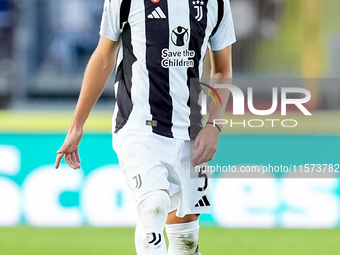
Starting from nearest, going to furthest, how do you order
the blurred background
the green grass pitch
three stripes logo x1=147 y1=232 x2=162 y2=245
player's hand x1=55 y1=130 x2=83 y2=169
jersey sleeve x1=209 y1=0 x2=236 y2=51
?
three stripes logo x1=147 y1=232 x2=162 y2=245 < player's hand x1=55 y1=130 x2=83 y2=169 < jersey sleeve x1=209 y1=0 x2=236 y2=51 < the green grass pitch < the blurred background

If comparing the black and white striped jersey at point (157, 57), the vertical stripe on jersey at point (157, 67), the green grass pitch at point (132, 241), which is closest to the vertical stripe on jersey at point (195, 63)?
the black and white striped jersey at point (157, 57)

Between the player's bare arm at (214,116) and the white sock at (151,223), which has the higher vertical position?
the player's bare arm at (214,116)

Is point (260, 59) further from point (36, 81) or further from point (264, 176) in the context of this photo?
point (36, 81)

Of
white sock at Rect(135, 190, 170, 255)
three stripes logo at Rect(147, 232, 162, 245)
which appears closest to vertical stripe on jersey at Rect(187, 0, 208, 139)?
white sock at Rect(135, 190, 170, 255)

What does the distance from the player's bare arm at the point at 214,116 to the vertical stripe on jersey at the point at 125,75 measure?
0.34 meters

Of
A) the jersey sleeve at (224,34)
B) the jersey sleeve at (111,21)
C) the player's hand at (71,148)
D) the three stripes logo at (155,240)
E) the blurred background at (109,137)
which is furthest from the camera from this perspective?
the blurred background at (109,137)

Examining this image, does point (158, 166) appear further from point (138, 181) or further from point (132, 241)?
point (132, 241)

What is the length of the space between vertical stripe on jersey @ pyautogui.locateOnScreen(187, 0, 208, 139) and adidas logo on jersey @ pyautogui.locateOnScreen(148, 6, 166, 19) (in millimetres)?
130

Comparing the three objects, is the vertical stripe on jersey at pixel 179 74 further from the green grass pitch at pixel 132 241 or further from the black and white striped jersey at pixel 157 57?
the green grass pitch at pixel 132 241

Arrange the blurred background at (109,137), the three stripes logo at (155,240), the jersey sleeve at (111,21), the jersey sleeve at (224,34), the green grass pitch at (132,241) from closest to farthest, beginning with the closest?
the three stripes logo at (155,240) → the jersey sleeve at (111,21) → the jersey sleeve at (224,34) → the green grass pitch at (132,241) → the blurred background at (109,137)

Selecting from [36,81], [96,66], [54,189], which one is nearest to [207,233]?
[54,189]

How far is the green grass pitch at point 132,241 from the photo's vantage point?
3.89 meters

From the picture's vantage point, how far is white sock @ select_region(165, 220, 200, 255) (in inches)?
99.5

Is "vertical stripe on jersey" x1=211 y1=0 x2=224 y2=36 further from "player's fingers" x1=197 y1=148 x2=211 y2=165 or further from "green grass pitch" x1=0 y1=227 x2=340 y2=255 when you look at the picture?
"green grass pitch" x1=0 y1=227 x2=340 y2=255
